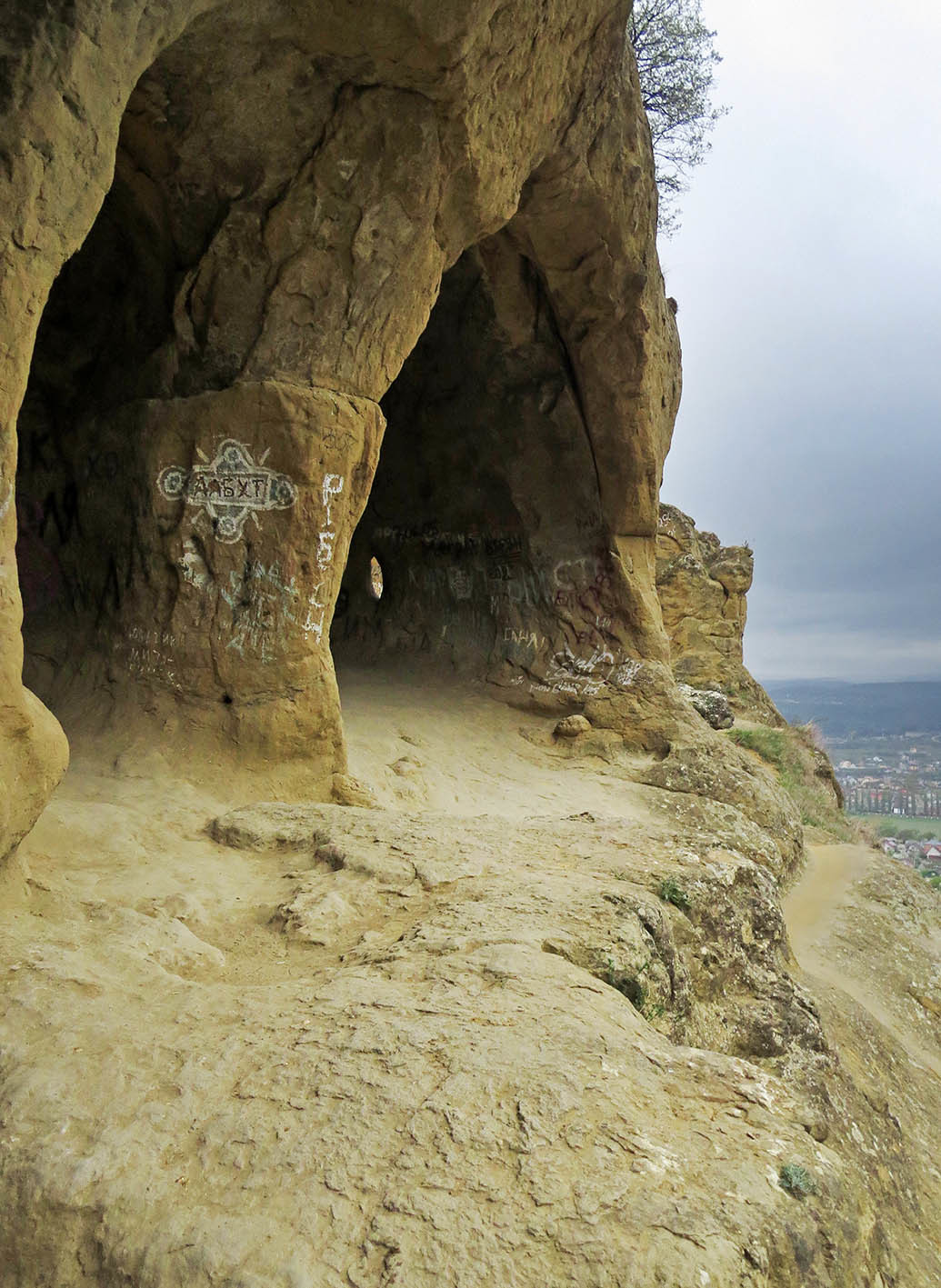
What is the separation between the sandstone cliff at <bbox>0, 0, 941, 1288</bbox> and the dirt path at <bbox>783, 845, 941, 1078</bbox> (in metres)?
0.19

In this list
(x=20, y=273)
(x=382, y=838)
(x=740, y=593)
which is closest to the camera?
(x=20, y=273)

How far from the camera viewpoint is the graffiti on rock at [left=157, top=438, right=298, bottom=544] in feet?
16.2

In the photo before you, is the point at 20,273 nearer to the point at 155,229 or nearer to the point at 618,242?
the point at 155,229

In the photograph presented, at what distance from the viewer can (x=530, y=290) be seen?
8258mm

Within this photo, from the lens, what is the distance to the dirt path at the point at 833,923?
5.84 meters

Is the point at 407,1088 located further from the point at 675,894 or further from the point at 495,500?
the point at 495,500

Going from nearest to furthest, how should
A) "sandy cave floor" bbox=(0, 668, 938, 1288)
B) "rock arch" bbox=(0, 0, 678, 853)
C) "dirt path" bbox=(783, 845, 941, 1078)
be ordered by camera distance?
"sandy cave floor" bbox=(0, 668, 938, 1288) → "rock arch" bbox=(0, 0, 678, 853) → "dirt path" bbox=(783, 845, 941, 1078)

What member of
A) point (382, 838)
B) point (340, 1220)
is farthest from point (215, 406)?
point (340, 1220)

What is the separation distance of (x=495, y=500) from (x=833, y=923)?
191 inches

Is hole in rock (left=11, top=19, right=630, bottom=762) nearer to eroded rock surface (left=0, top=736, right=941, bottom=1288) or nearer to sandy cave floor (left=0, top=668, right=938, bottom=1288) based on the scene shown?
sandy cave floor (left=0, top=668, right=938, bottom=1288)

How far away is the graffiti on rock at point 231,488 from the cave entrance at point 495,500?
13.5 feet

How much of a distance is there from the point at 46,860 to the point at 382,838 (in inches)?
50.4

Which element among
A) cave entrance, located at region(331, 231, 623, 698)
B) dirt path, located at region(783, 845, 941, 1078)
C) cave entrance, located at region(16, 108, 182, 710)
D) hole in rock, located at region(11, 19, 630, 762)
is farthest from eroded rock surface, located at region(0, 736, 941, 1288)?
cave entrance, located at region(331, 231, 623, 698)

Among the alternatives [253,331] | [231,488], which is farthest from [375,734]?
[253,331]
